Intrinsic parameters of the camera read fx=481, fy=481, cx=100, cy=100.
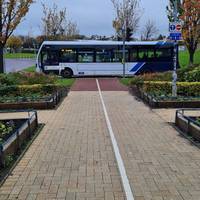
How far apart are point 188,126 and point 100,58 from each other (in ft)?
88.2

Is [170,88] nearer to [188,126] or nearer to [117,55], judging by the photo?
[188,126]

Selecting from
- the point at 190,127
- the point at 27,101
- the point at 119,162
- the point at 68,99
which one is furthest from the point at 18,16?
the point at 119,162

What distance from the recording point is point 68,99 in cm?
2119

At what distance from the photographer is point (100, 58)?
3822 centimetres

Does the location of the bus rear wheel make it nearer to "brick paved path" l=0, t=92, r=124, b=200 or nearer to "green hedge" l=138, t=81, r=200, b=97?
"green hedge" l=138, t=81, r=200, b=97

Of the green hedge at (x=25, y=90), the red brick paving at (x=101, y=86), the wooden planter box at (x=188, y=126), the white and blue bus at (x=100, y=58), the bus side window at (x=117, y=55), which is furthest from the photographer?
the bus side window at (x=117, y=55)

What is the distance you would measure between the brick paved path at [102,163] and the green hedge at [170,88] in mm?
5880

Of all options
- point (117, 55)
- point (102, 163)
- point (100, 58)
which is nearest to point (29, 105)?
point (102, 163)

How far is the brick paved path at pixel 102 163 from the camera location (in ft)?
22.3

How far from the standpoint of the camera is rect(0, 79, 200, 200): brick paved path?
6805 mm

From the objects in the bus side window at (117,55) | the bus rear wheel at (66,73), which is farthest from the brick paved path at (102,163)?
the bus side window at (117,55)

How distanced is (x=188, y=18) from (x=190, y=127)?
30.0 meters

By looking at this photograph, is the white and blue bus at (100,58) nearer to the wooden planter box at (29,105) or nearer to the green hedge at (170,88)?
the green hedge at (170,88)

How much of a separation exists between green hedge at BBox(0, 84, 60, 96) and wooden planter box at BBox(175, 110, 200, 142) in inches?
336
